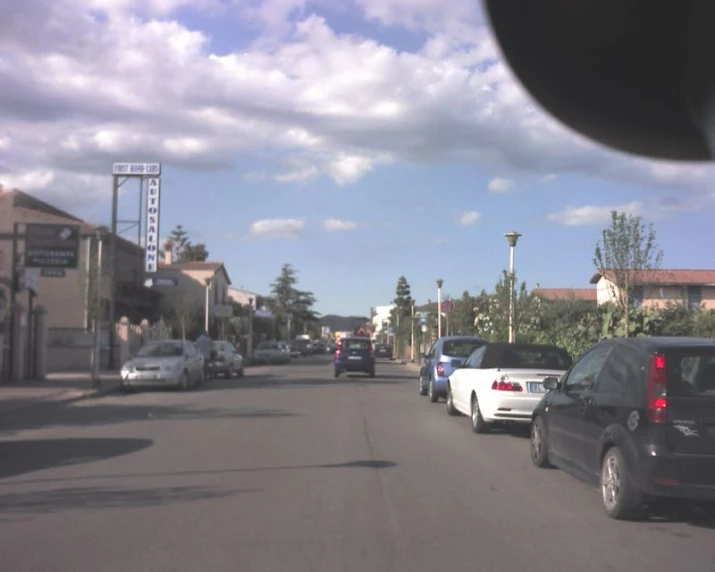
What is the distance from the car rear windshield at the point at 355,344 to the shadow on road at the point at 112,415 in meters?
15.0

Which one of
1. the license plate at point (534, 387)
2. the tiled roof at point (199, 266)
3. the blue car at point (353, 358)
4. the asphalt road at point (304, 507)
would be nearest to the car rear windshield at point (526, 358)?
the license plate at point (534, 387)

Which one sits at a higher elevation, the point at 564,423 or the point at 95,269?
the point at 95,269

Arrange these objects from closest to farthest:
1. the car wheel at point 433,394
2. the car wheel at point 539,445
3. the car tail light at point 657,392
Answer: the car tail light at point 657,392, the car wheel at point 539,445, the car wheel at point 433,394

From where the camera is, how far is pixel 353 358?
3294cm

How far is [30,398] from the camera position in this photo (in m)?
19.3

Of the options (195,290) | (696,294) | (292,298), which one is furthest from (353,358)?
(292,298)

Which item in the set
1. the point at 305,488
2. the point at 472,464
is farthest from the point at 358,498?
the point at 472,464

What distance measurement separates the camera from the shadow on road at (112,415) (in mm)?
14922

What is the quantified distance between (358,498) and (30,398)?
43.4 feet

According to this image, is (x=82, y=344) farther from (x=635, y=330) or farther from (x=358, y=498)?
(x=358, y=498)

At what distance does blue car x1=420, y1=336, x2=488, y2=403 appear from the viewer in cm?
1945

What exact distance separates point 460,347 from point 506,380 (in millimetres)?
7088

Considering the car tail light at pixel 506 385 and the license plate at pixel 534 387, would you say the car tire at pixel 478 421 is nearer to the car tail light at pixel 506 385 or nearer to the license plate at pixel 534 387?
the car tail light at pixel 506 385

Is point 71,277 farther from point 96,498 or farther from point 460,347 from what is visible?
point 96,498
